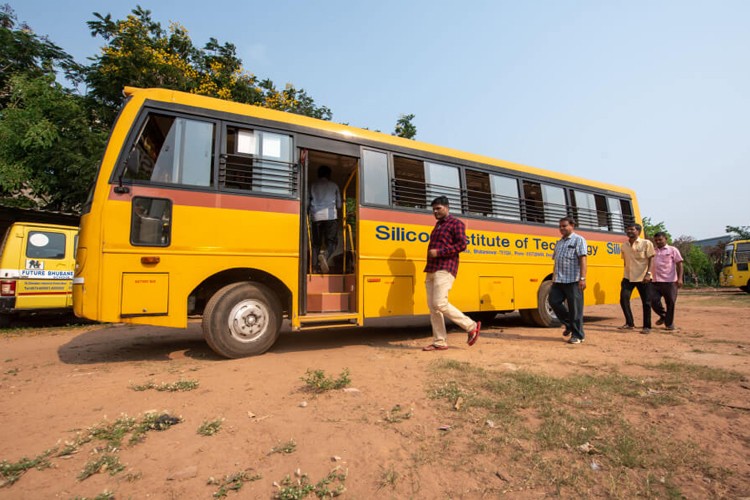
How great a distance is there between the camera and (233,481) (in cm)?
Answer: 205

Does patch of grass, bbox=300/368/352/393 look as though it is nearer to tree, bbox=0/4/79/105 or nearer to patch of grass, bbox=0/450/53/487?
patch of grass, bbox=0/450/53/487

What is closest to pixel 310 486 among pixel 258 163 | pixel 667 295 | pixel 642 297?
pixel 258 163

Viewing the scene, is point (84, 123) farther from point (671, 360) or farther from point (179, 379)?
point (671, 360)

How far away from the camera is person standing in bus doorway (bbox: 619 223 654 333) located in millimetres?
6871

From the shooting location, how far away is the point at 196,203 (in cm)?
448

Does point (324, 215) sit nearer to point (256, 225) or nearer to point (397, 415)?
point (256, 225)

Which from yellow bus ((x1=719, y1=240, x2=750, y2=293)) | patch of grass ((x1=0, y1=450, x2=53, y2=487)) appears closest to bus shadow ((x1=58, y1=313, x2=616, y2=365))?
patch of grass ((x1=0, y1=450, x2=53, y2=487))

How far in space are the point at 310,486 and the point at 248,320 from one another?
3.00 metres

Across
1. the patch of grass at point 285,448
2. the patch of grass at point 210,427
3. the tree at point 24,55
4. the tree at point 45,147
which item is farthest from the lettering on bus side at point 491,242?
the tree at point 24,55

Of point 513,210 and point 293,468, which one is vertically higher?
point 513,210

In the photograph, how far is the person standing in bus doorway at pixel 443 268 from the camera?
5082 millimetres

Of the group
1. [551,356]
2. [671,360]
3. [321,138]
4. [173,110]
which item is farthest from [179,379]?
[671,360]

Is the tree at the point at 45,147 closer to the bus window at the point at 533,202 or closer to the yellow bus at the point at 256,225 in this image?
the yellow bus at the point at 256,225

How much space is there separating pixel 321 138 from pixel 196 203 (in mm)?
1850
